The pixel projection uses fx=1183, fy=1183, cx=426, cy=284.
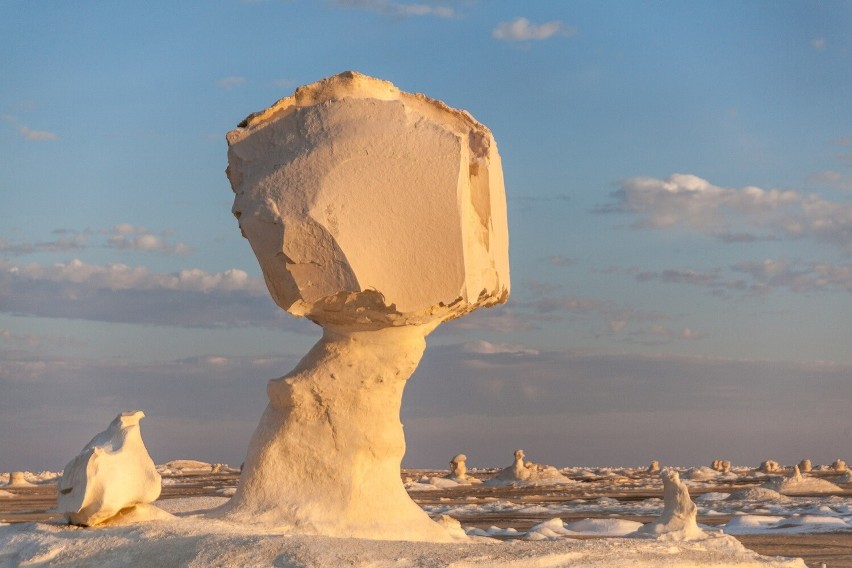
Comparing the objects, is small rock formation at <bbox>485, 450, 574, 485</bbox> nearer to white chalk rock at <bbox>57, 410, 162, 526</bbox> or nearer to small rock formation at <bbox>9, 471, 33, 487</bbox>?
small rock formation at <bbox>9, 471, 33, 487</bbox>

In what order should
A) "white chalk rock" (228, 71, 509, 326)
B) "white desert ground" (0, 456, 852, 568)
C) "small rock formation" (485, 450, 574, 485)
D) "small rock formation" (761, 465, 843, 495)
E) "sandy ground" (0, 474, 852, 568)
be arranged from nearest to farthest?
"white desert ground" (0, 456, 852, 568)
"white chalk rock" (228, 71, 509, 326)
"sandy ground" (0, 474, 852, 568)
"small rock formation" (761, 465, 843, 495)
"small rock formation" (485, 450, 574, 485)

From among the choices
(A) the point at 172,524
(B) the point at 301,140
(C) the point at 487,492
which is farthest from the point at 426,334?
(C) the point at 487,492

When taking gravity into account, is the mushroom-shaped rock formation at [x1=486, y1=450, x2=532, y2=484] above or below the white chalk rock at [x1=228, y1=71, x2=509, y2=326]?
below

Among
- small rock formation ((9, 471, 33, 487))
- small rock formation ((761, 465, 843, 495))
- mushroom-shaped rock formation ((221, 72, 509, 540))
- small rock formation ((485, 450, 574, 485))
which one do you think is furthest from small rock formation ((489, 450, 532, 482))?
mushroom-shaped rock formation ((221, 72, 509, 540))

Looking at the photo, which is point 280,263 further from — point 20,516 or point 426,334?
point 20,516

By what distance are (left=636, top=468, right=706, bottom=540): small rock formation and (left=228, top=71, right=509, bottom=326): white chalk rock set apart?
507 cm

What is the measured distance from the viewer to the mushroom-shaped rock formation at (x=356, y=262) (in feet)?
31.1

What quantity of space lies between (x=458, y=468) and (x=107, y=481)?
31.9 metres

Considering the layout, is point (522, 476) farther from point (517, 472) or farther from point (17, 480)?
point (17, 480)

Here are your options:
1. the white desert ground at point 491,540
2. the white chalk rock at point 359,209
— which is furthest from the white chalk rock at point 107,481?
the white chalk rock at point 359,209

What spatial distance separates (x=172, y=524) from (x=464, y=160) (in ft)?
12.3

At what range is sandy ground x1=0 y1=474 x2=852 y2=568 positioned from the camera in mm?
15539

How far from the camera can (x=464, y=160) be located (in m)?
9.80

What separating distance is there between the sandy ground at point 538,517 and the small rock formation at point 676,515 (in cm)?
143
